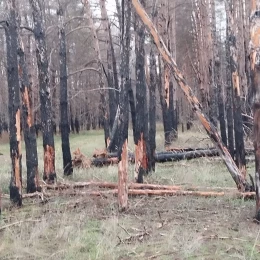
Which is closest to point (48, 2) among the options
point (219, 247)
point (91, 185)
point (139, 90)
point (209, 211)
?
point (139, 90)

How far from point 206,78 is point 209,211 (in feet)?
54.3

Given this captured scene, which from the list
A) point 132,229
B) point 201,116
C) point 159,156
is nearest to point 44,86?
point 201,116

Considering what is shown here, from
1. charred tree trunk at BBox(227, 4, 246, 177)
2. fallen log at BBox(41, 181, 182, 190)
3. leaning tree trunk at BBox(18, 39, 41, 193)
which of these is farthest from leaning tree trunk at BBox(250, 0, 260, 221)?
leaning tree trunk at BBox(18, 39, 41, 193)

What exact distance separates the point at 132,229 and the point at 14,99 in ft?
11.2

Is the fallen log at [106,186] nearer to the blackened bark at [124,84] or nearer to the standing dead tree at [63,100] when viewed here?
the blackened bark at [124,84]

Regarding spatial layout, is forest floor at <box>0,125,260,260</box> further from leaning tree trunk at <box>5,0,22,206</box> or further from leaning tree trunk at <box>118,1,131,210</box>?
leaning tree trunk at <box>5,0,22,206</box>

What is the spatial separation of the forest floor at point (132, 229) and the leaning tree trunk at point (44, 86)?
1972mm

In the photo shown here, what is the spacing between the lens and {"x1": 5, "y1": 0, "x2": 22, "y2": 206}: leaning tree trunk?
8703 millimetres

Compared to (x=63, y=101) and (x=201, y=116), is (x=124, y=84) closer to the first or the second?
(x=201, y=116)

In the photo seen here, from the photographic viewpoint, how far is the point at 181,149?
1703cm

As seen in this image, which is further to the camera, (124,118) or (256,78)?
(124,118)

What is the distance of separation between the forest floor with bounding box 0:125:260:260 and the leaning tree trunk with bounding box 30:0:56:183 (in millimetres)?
1972

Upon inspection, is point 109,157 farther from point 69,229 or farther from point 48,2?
point 48,2

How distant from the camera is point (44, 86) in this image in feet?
36.6
